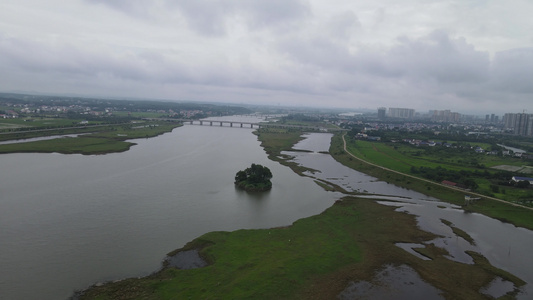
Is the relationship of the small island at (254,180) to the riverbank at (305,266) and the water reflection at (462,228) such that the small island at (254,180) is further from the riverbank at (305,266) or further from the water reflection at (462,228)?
the water reflection at (462,228)

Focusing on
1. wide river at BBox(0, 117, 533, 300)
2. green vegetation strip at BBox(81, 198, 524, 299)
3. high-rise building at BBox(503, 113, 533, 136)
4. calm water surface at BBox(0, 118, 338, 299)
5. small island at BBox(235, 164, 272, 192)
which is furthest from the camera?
high-rise building at BBox(503, 113, 533, 136)

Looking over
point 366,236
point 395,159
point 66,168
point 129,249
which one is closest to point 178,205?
point 129,249

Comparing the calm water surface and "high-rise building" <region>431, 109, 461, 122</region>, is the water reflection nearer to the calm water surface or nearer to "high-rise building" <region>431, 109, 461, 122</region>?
the calm water surface

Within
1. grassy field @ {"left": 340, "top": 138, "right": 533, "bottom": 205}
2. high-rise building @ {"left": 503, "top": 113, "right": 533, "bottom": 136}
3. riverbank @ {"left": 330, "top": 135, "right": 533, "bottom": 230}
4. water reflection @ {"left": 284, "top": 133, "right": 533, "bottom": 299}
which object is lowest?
water reflection @ {"left": 284, "top": 133, "right": 533, "bottom": 299}

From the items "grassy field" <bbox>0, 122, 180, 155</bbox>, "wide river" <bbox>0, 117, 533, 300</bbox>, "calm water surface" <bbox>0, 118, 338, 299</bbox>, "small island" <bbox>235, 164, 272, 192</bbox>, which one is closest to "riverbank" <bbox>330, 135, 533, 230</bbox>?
"wide river" <bbox>0, 117, 533, 300</bbox>

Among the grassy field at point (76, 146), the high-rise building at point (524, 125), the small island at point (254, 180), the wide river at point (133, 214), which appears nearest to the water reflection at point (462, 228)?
the wide river at point (133, 214)

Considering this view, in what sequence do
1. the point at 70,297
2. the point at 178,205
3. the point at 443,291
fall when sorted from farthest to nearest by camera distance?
the point at 178,205
the point at 443,291
the point at 70,297

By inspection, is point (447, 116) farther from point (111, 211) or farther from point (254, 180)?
point (111, 211)

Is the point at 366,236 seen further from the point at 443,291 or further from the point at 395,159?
the point at 395,159
